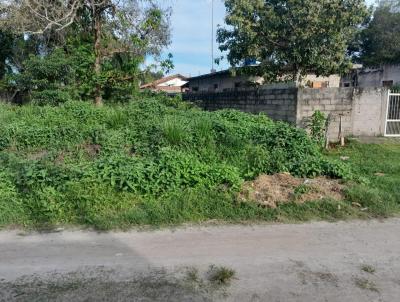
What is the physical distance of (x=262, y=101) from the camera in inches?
484

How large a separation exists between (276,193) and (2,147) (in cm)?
510

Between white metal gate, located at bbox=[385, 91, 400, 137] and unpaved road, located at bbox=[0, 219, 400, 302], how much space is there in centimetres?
758

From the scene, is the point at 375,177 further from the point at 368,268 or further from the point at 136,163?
the point at 136,163

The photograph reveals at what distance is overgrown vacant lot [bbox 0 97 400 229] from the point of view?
4.95m

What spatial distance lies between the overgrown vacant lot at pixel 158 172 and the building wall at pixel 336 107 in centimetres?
244

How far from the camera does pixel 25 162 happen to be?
5.87 meters

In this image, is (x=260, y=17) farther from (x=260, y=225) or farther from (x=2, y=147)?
(x=260, y=225)

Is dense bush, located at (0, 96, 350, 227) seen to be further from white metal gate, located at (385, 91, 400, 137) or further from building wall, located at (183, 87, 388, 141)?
white metal gate, located at (385, 91, 400, 137)

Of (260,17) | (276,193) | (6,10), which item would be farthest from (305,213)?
(260,17)

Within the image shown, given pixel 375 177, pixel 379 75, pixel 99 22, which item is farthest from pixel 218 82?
pixel 375 177

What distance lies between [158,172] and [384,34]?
23.5m

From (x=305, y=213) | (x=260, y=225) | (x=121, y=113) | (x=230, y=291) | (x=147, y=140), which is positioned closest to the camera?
(x=230, y=291)

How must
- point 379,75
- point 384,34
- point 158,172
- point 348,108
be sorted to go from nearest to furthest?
1. point 158,172
2. point 348,108
3. point 379,75
4. point 384,34

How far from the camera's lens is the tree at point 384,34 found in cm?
2369
